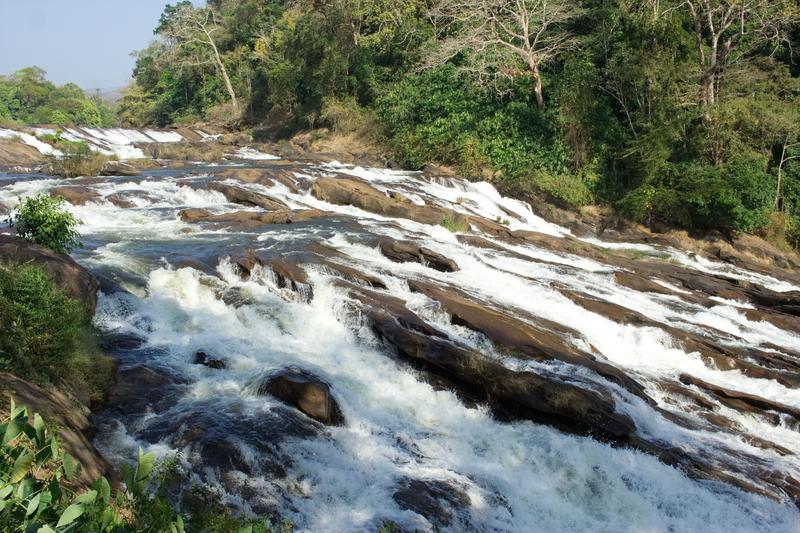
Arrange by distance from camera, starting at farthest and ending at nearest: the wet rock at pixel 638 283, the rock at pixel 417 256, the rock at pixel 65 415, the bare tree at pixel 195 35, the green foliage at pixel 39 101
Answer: the green foliage at pixel 39 101, the bare tree at pixel 195 35, the wet rock at pixel 638 283, the rock at pixel 417 256, the rock at pixel 65 415

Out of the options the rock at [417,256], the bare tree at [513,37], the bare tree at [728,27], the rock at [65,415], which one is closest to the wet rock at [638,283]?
the rock at [417,256]

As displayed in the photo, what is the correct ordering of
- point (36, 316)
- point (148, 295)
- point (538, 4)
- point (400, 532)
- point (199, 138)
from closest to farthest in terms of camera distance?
point (400, 532) → point (36, 316) → point (148, 295) → point (538, 4) → point (199, 138)

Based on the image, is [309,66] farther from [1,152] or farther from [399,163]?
[1,152]

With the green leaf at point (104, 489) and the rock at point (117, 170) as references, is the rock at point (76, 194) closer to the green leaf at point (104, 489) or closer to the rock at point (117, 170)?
the rock at point (117, 170)

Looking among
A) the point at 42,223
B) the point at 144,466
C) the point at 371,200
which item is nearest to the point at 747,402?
the point at 144,466

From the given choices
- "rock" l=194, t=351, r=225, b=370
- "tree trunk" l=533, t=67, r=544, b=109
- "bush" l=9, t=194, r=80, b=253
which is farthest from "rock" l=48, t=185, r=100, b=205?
"tree trunk" l=533, t=67, r=544, b=109

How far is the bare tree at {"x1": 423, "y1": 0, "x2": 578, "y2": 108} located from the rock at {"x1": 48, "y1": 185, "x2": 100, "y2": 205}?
13901 millimetres

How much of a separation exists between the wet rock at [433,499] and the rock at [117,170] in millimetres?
17679

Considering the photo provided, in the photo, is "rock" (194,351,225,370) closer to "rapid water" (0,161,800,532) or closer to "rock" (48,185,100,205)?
"rapid water" (0,161,800,532)

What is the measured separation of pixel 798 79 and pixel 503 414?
800 inches

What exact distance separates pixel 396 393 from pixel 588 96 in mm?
18035

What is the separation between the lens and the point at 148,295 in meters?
10.1

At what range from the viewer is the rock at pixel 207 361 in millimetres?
8266

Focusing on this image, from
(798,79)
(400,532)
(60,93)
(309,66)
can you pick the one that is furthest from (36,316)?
(60,93)
